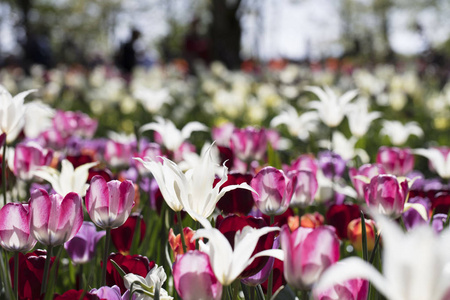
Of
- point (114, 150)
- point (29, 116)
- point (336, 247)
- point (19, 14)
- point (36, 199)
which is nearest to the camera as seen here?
point (336, 247)

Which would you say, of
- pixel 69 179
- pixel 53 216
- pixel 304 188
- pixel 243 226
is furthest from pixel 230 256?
pixel 304 188

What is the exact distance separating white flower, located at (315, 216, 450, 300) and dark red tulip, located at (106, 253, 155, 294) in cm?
67

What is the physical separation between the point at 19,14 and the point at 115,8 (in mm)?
20053

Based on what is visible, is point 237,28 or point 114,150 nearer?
point 114,150

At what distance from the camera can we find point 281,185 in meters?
1.40

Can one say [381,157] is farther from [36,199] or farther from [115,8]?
[115,8]

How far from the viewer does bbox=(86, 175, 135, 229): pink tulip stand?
1.30 m

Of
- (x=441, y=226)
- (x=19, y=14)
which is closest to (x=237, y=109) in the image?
(x=441, y=226)

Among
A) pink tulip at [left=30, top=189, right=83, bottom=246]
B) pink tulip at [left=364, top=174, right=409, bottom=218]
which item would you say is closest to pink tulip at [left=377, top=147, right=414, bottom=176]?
pink tulip at [left=364, top=174, right=409, bottom=218]

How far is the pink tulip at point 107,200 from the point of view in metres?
1.30

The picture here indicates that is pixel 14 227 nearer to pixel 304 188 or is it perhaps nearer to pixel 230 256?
pixel 230 256

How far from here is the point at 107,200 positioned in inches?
51.5

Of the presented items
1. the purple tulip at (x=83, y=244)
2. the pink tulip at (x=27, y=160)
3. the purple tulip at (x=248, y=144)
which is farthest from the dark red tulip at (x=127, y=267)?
the purple tulip at (x=248, y=144)

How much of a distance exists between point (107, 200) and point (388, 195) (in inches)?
27.2
